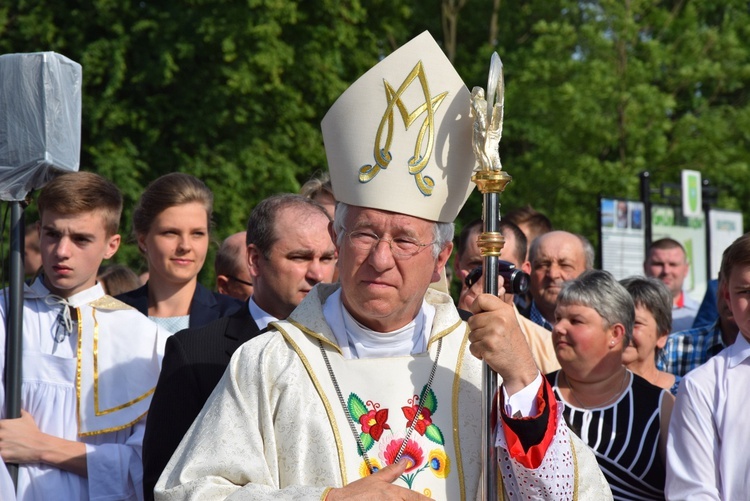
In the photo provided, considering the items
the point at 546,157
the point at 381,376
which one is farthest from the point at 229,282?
the point at 546,157

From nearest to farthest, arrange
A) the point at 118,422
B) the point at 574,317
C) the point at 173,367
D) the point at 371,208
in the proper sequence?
1. the point at 371,208
2. the point at 173,367
3. the point at 118,422
4. the point at 574,317

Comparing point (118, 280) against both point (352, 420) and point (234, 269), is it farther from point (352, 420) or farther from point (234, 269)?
point (352, 420)

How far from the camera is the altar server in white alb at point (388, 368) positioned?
3373 millimetres

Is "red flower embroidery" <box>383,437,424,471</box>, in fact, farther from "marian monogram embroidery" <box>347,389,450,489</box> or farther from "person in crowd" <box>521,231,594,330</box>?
"person in crowd" <box>521,231,594,330</box>

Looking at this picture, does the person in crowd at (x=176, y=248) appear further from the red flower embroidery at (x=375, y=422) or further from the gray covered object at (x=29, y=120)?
the red flower embroidery at (x=375, y=422)

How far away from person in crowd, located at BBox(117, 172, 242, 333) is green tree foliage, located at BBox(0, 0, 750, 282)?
9453 mm

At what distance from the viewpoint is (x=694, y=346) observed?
21.9 feet

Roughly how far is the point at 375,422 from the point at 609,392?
181cm

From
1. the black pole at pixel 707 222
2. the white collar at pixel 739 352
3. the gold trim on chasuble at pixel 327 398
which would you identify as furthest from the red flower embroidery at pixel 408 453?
the black pole at pixel 707 222

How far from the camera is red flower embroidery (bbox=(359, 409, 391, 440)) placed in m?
3.64

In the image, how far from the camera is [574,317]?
5250 millimetres

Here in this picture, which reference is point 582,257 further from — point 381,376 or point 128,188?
point 128,188

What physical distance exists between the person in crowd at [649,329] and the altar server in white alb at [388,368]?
2185mm

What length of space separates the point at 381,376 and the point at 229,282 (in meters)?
3.02
